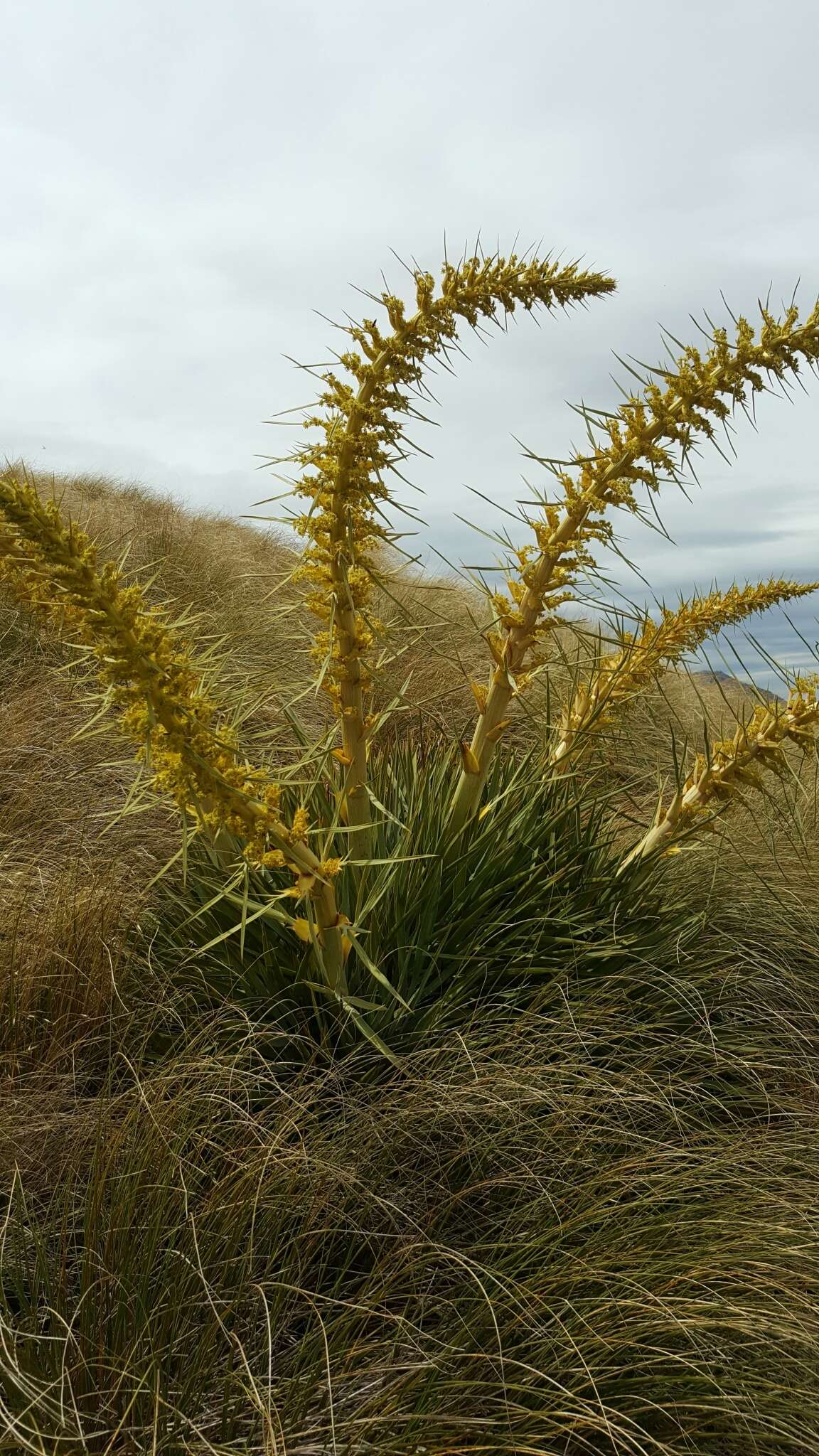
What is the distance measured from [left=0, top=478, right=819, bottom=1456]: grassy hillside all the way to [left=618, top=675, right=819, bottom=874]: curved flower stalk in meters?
0.23

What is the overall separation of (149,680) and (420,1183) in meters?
1.46

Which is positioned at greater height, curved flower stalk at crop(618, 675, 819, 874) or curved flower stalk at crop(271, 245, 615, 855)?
curved flower stalk at crop(271, 245, 615, 855)

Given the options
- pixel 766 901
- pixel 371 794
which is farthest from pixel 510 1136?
pixel 766 901

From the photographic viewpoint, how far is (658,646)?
3246mm

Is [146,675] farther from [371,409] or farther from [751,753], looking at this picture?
[751,753]

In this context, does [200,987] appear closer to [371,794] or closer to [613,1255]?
[371,794]

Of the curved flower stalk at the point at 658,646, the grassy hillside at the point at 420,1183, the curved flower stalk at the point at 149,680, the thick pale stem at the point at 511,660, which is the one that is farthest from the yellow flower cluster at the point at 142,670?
the curved flower stalk at the point at 658,646

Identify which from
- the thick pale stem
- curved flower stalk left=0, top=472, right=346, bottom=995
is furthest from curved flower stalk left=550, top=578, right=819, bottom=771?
curved flower stalk left=0, top=472, right=346, bottom=995

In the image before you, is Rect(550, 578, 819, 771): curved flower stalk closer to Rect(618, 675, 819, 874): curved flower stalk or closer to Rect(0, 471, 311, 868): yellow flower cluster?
Rect(618, 675, 819, 874): curved flower stalk

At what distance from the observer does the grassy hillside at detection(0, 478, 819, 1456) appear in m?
1.92

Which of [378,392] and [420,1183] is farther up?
[378,392]

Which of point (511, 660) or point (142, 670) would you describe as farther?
point (511, 660)

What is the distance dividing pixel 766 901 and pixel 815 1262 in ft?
6.11

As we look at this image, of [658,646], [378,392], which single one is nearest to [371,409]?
[378,392]
